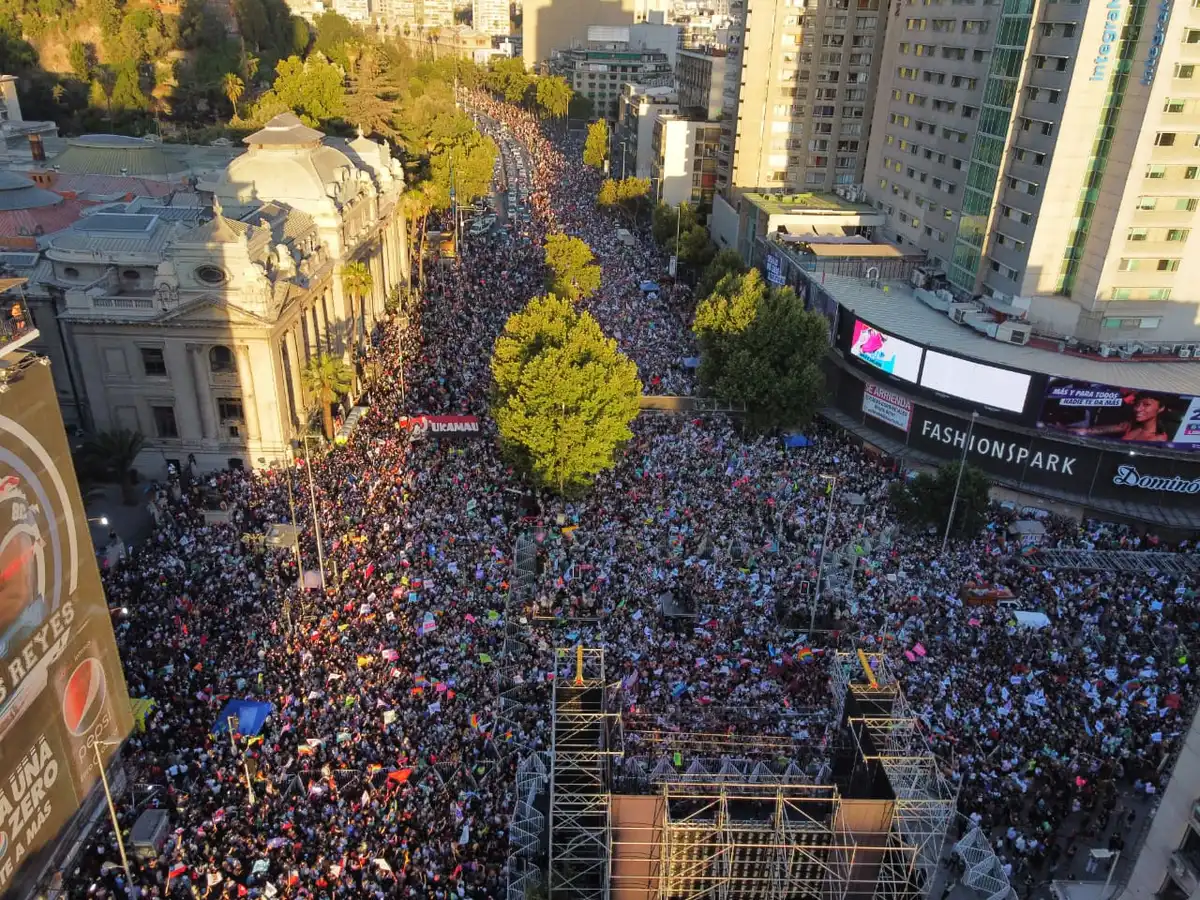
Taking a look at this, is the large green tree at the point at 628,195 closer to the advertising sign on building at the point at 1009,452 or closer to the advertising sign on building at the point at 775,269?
the advertising sign on building at the point at 775,269

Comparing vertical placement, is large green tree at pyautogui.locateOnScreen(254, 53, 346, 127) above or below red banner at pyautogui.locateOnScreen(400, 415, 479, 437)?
above

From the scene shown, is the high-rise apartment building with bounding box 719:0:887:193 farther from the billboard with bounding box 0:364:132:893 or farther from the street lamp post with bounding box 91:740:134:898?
the street lamp post with bounding box 91:740:134:898

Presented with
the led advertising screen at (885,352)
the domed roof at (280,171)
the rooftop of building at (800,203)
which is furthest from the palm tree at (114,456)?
the rooftop of building at (800,203)

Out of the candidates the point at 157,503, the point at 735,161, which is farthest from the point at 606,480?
the point at 735,161

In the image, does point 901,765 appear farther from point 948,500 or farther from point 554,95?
point 554,95

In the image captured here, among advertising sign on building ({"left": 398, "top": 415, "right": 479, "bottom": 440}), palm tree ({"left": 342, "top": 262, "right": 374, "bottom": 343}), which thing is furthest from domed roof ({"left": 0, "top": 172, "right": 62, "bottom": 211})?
advertising sign on building ({"left": 398, "top": 415, "right": 479, "bottom": 440})

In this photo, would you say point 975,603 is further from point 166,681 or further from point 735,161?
point 735,161
